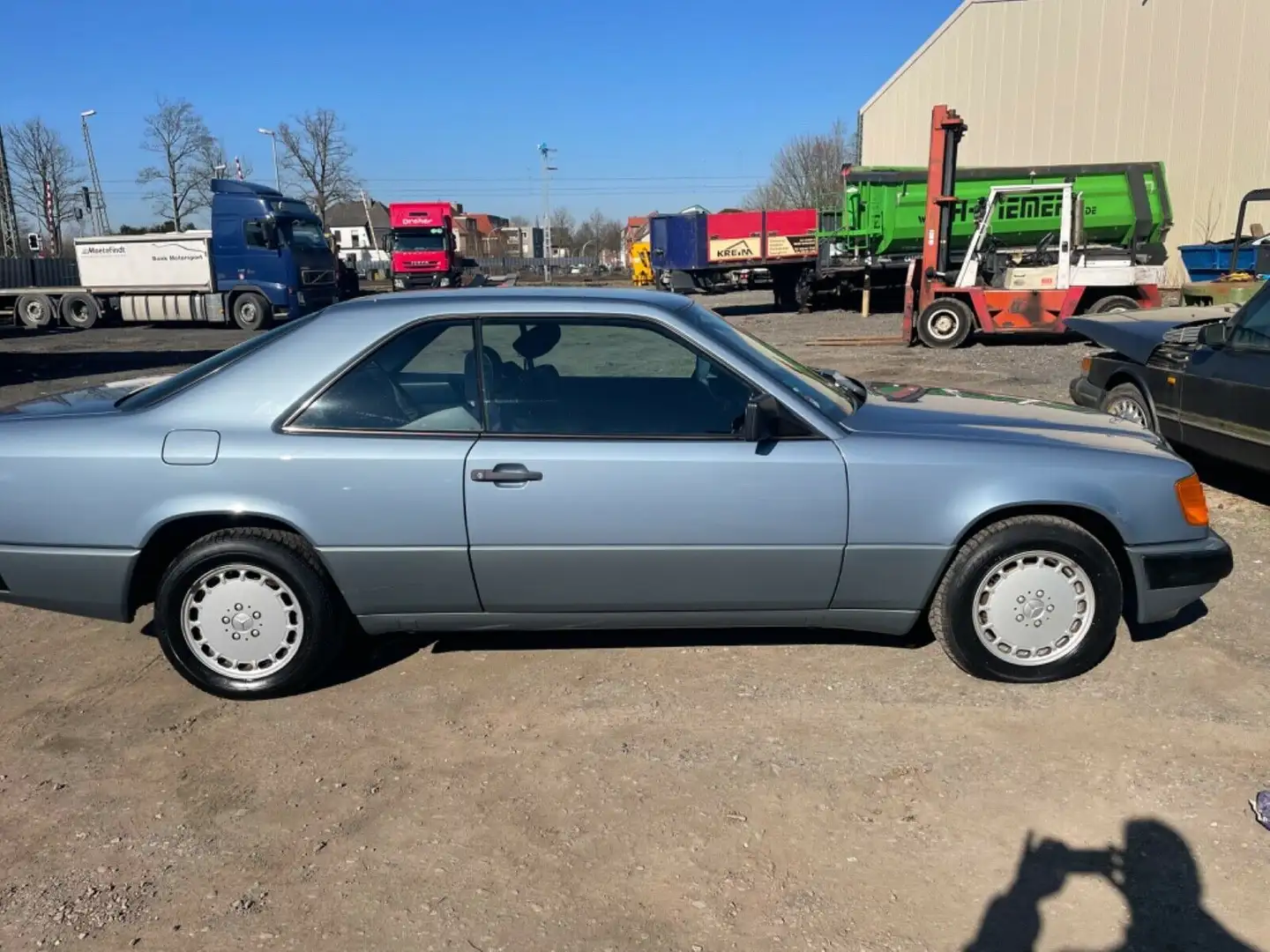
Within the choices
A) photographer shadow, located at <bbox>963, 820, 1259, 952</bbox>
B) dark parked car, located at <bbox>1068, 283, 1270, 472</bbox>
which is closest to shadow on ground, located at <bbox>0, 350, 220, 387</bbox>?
dark parked car, located at <bbox>1068, 283, 1270, 472</bbox>

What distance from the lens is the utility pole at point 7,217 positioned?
3788 cm

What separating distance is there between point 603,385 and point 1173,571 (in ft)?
7.27

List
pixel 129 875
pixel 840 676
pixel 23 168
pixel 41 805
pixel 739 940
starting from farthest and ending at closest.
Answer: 1. pixel 23 168
2. pixel 840 676
3. pixel 41 805
4. pixel 129 875
5. pixel 739 940

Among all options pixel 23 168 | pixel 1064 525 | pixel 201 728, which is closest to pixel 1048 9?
pixel 1064 525

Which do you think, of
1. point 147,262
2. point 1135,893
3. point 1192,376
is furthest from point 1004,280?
point 147,262

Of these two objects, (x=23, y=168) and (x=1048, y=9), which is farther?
(x=23, y=168)

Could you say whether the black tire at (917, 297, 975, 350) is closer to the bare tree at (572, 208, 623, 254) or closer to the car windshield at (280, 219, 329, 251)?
the car windshield at (280, 219, 329, 251)

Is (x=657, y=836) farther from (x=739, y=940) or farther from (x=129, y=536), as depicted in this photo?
(x=129, y=536)

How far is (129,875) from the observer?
267cm

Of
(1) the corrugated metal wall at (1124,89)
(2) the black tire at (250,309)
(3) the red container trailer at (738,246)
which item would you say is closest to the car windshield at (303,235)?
(2) the black tire at (250,309)

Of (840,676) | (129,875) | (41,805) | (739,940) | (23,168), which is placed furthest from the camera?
(23,168)

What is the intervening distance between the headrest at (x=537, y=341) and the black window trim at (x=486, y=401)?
63 mm

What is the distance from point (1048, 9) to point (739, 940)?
2908cm

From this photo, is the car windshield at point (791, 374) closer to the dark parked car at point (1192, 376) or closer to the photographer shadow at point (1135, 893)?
the photographer shadow at point (1135, 893)
